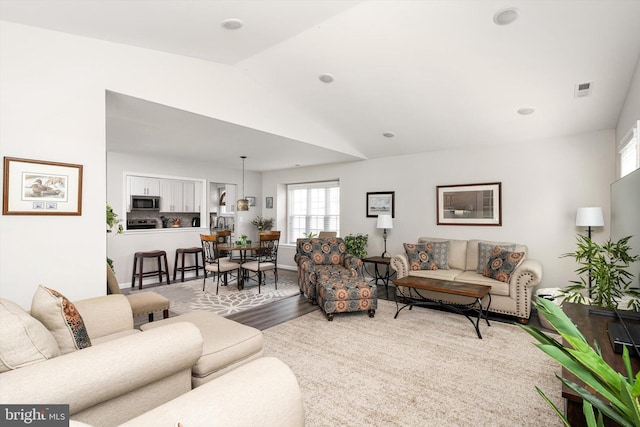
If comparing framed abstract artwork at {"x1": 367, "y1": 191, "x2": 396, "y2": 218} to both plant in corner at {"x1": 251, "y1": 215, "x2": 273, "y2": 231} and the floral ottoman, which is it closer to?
the floral ottoman

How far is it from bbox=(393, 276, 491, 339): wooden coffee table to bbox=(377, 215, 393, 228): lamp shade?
1.22m

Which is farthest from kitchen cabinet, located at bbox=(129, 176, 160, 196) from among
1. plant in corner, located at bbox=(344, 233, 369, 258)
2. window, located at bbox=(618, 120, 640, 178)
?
window, located at bbox=(618, 120, 640, 178)

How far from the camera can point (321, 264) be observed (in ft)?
17.2

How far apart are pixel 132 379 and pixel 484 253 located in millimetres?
4541

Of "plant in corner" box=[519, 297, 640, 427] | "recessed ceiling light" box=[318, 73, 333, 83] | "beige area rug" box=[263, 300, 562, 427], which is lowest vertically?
"beige area rug" box=[263, 300, 562, 427]

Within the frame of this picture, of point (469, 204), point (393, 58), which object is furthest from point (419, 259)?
point (393, 58)

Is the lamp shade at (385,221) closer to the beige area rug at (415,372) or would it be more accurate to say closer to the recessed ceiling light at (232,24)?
the beige area rug at (415,372)

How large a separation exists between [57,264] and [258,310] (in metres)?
2.43

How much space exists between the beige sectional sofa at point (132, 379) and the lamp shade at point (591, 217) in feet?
14.0

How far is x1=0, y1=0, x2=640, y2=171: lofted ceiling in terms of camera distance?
2.45 m

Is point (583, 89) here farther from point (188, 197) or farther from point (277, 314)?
point (188, 197)

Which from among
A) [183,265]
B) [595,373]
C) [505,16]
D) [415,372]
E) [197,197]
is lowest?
[415,372]

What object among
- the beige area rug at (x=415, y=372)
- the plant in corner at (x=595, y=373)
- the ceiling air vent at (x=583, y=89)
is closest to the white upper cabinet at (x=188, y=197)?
the beige area rug at (x=415, y=372)

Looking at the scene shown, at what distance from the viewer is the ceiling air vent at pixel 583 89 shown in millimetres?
3251
